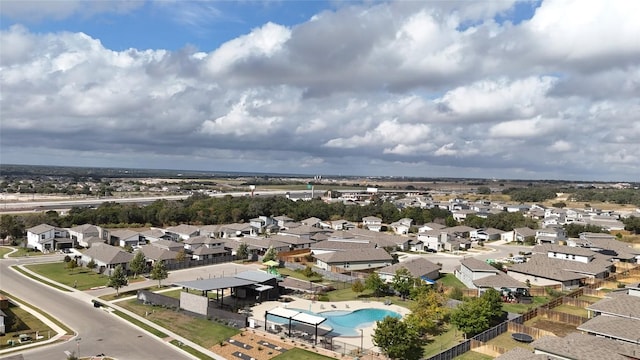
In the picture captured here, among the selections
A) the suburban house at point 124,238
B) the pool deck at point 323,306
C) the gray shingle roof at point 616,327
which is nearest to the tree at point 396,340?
the pool deck at point 323,306

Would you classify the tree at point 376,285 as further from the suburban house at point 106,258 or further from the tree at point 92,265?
the tree at point 92,265

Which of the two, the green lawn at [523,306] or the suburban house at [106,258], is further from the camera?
the suburban house at [106,258]

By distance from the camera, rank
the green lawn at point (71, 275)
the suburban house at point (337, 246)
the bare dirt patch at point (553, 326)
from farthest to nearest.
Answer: the suburban house at point (337, 246), the green lawn at point (71, 275), the bare dirt patch at point (553, 326)

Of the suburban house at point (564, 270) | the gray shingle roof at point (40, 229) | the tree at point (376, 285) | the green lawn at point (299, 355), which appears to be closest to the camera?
the green lawn at point (299, 355)

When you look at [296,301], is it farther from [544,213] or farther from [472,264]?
[544,213]

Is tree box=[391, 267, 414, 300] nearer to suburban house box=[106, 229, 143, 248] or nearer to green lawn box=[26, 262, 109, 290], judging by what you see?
green lawn box=[26, 262, 109, 290]

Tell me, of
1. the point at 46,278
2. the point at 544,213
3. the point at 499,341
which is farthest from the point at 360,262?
the point at 544,213

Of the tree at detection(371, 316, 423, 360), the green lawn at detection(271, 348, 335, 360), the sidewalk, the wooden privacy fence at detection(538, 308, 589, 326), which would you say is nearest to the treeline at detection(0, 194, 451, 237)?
the sidewalk
